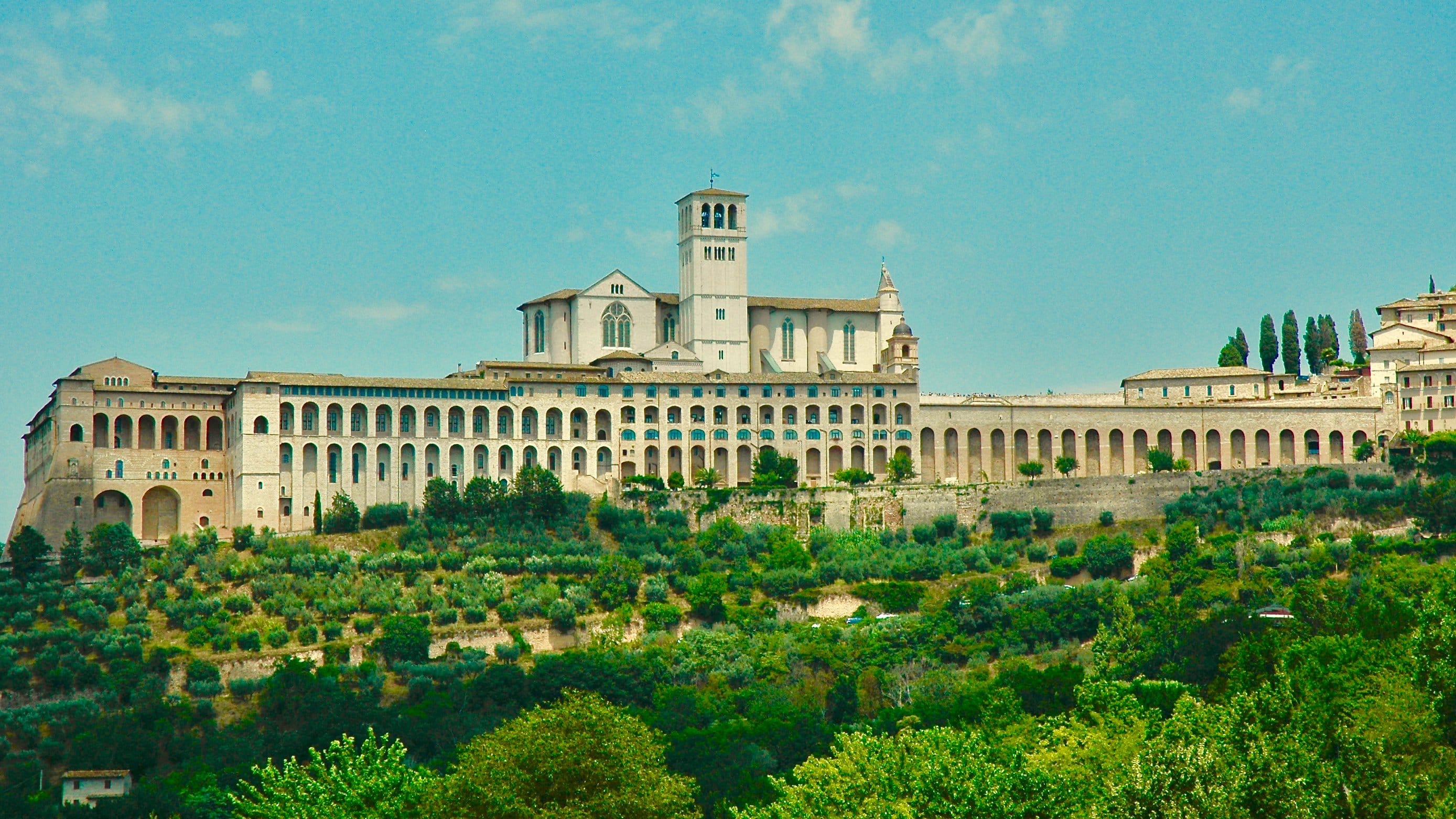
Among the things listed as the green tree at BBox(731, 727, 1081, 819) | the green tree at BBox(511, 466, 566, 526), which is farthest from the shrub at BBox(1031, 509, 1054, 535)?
the green tree at BBox(731, 727, 1081, 819)

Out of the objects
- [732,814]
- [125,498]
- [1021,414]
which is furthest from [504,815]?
[1021,414]

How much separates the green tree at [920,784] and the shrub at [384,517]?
40.7 meters

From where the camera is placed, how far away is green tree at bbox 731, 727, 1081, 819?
3631cm

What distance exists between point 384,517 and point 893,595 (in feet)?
72.9

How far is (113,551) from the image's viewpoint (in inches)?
3155

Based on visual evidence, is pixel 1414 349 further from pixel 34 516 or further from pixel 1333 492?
pixel 34 516

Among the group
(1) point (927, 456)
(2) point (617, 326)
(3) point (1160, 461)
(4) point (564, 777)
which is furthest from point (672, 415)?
(4) point (564, 777)

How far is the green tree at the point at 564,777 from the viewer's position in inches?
1511

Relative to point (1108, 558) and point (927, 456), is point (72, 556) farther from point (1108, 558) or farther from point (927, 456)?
point (1108, 558)

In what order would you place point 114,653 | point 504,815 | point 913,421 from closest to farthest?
point 504,815, point 114,653, point 913,421

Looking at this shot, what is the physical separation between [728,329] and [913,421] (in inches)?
435

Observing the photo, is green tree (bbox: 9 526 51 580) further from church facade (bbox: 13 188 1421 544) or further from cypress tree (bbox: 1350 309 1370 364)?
cypress tree (bbox: 1350 309 1370 364)

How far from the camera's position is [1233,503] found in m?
86.4

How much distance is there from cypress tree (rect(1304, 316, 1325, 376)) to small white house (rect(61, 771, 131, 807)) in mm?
71933
